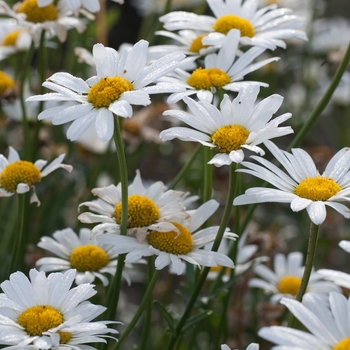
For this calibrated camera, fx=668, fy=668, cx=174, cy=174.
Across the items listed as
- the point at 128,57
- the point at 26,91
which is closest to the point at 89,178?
the point at 26,91

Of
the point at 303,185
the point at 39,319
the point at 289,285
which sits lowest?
the point at 289,285

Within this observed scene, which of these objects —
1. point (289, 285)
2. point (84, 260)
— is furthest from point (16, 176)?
point (289, 285)

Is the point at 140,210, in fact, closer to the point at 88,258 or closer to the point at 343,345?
the point at 88,258

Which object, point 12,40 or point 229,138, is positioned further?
point 12,40

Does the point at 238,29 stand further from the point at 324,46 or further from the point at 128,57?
the point at 324,46

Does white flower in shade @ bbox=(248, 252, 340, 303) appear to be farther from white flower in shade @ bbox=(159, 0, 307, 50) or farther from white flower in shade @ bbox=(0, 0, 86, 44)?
white flower in shade @ bbox=(0, 0, 86, 44)
